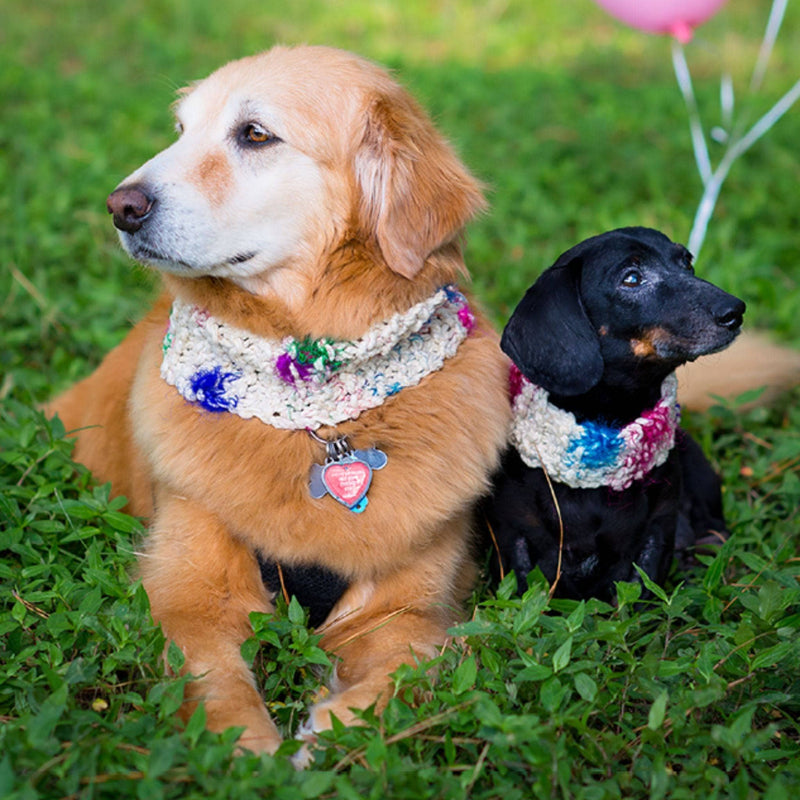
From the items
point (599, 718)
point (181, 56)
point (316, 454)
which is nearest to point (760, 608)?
point (599, 718)

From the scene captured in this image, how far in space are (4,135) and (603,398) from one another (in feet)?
16.1

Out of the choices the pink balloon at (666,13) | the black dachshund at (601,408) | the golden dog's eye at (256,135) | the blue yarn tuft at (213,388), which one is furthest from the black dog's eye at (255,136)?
the pink balloon at (666,13)

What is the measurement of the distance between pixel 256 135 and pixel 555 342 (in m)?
0.98

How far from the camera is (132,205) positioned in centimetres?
245

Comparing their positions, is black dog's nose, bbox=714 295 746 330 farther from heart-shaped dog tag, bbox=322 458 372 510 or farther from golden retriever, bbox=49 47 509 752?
heart-shaped dog tag, bbox=322 458 372 510

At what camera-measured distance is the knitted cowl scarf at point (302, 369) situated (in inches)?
103

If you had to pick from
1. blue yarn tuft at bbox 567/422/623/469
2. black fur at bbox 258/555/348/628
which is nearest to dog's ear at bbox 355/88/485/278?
blue yarn tuft at bbox 567/422/623/469

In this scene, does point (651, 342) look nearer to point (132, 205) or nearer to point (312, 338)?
point (312, 338)

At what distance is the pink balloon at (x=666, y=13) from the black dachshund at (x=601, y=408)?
1841 millimetres

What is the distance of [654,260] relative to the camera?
8.87ft

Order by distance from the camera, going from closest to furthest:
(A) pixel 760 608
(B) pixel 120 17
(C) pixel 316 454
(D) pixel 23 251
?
(A) pixel 760 608
(C) pixel 316 454
(D) pixel 23 251
(B) pixel 120 17

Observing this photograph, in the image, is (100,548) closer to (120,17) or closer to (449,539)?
(449,539)

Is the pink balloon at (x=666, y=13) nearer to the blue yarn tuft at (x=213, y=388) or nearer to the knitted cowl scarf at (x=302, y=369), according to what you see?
the knitted cowl scarf at (x=302, y=369)

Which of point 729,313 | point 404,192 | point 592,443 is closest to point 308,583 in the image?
point 592,443
